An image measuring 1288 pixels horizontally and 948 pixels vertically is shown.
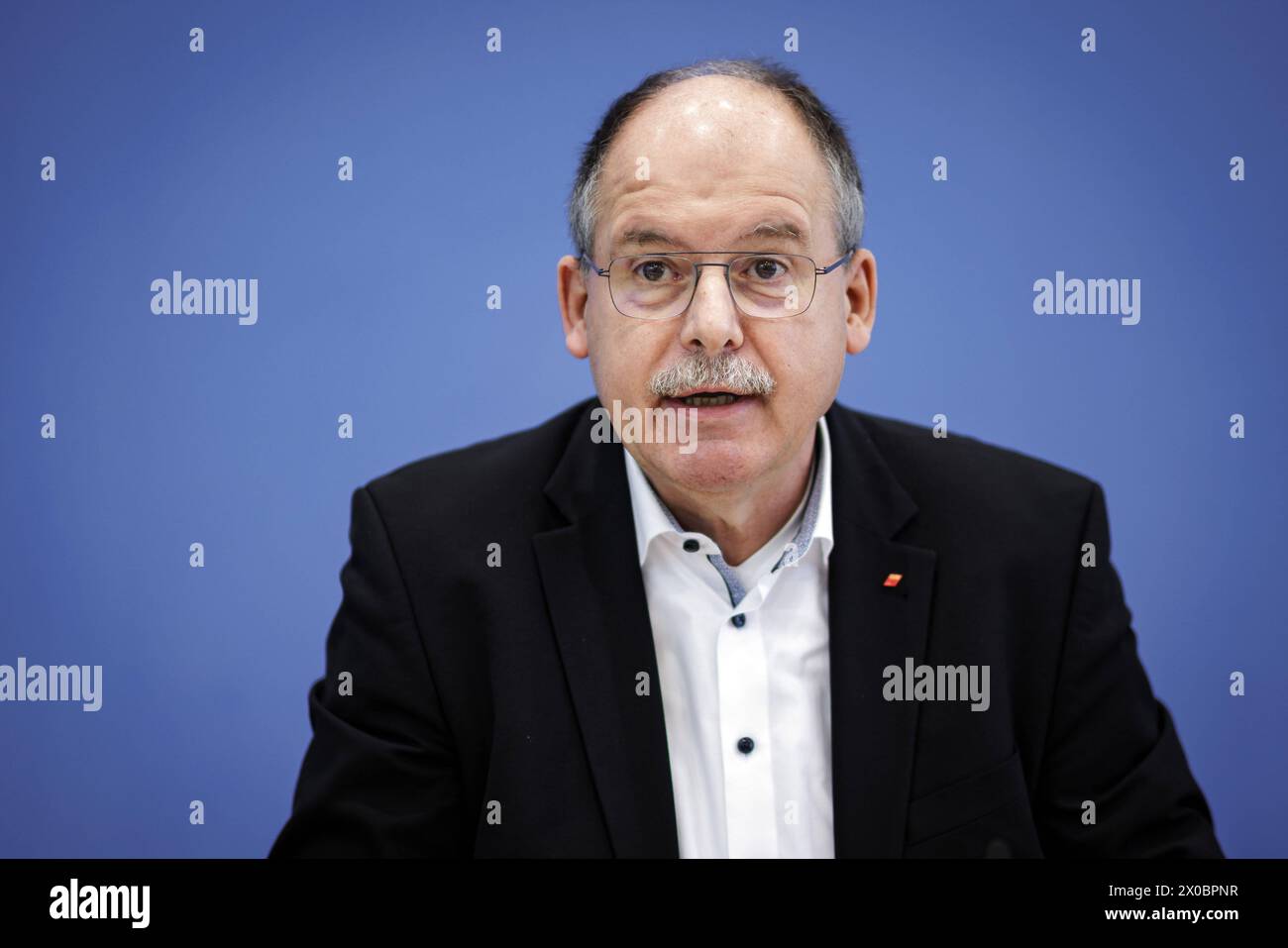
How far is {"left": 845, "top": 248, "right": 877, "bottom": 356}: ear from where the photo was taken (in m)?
2.49

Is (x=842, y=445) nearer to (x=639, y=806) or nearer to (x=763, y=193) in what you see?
(x=763, y=193)

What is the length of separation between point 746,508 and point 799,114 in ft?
2.62

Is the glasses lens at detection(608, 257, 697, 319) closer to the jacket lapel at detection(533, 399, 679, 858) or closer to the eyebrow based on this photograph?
the eyebrow

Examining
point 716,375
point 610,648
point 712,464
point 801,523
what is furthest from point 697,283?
point 610,648

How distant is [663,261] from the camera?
2250 millimetres

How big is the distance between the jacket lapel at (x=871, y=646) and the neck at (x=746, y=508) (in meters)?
0.10

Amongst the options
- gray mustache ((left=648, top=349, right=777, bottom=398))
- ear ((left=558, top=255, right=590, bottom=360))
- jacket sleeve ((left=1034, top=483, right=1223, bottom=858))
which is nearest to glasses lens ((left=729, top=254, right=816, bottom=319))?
gray mustache ((left=648, top=349, right=777, bottom=398))

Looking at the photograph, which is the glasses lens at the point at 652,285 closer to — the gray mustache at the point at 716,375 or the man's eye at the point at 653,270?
the man's eye at the point at 653,270

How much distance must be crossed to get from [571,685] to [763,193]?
1003 millimetres

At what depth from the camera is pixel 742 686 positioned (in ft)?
7.58

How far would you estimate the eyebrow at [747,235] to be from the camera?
2221mm

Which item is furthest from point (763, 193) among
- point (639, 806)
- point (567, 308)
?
point (639, 806)

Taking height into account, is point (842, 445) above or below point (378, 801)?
above
